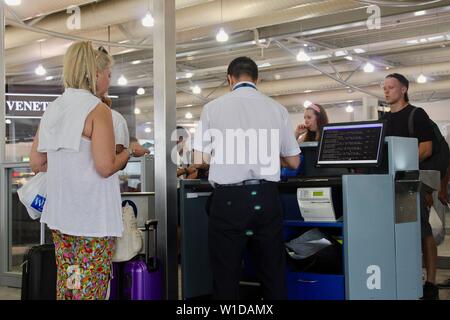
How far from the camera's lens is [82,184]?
8.52 feet

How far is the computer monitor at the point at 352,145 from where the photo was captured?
3.58m

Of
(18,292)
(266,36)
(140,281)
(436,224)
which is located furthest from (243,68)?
(266,36)

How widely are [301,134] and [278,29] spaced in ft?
15.0

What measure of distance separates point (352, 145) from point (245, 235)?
1.07 m

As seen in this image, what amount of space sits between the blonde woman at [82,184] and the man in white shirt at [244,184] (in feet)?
1.76

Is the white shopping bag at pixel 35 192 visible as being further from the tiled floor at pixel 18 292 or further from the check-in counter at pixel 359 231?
the tiled floor at pixel 18 292

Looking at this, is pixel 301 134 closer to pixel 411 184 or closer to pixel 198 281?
pixel 411 184

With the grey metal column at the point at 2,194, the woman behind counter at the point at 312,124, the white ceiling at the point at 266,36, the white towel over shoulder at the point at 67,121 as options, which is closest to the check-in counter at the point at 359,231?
the woman behind counter at the point at 312,124

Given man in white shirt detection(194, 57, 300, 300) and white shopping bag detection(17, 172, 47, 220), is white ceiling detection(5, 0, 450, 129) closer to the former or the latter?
man in white shirt detection(194, 57, 300, 300)

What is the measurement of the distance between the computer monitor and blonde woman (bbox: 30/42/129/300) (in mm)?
1507

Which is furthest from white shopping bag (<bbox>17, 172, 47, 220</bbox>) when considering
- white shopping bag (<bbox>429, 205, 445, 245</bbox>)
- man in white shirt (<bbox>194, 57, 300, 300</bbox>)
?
white shopping bag (<bbox>429, 205, 445, 245</bbox>)

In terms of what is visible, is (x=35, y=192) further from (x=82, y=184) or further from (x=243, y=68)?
(x=243, y=68)

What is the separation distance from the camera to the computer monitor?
358 centimetres
